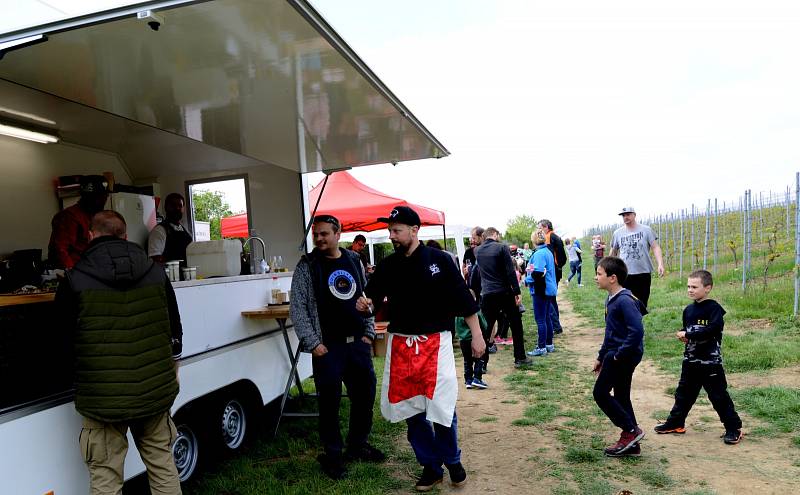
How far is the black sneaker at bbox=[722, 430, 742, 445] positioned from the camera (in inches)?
154

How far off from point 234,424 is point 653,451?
3.17 metres

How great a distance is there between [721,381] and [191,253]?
14.1ft

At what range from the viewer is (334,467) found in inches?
149

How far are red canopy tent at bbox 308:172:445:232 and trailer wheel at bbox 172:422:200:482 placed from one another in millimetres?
5765

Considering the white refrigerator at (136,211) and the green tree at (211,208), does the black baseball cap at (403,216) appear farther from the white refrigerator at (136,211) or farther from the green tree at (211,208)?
the green tree at (211,208)

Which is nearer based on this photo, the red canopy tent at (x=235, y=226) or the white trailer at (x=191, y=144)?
the white trailer at (x=191, y=144)

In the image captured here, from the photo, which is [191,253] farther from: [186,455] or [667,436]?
[667,436]

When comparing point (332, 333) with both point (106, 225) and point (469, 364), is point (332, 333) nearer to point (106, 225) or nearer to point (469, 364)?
point (106, 225)

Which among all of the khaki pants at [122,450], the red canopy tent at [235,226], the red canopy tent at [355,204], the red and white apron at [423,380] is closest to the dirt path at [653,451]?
the red and white apron at [423,380]

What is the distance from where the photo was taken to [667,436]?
13.8 feet

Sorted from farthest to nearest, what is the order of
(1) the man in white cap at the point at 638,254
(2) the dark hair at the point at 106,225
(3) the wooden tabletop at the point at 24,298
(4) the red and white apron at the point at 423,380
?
(1) the man in white cap at the point at 638,254, (4) the red and white apron at the point at 423,380, (2) the dark hair at the point at 106,225, (3) the wooden tabletop at the point at 24,298

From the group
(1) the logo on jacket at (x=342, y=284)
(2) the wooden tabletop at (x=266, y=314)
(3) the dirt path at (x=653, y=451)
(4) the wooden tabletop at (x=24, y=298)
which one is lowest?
(3) the dirt path at (x=653, y=451)

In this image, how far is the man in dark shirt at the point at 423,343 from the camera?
340 centimetres

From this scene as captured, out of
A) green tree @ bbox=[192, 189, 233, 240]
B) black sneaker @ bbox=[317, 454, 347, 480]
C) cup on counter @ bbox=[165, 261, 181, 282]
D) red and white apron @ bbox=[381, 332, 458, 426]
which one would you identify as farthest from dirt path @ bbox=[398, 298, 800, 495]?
green tree @ bbox=[192, 189, 233, 240]
